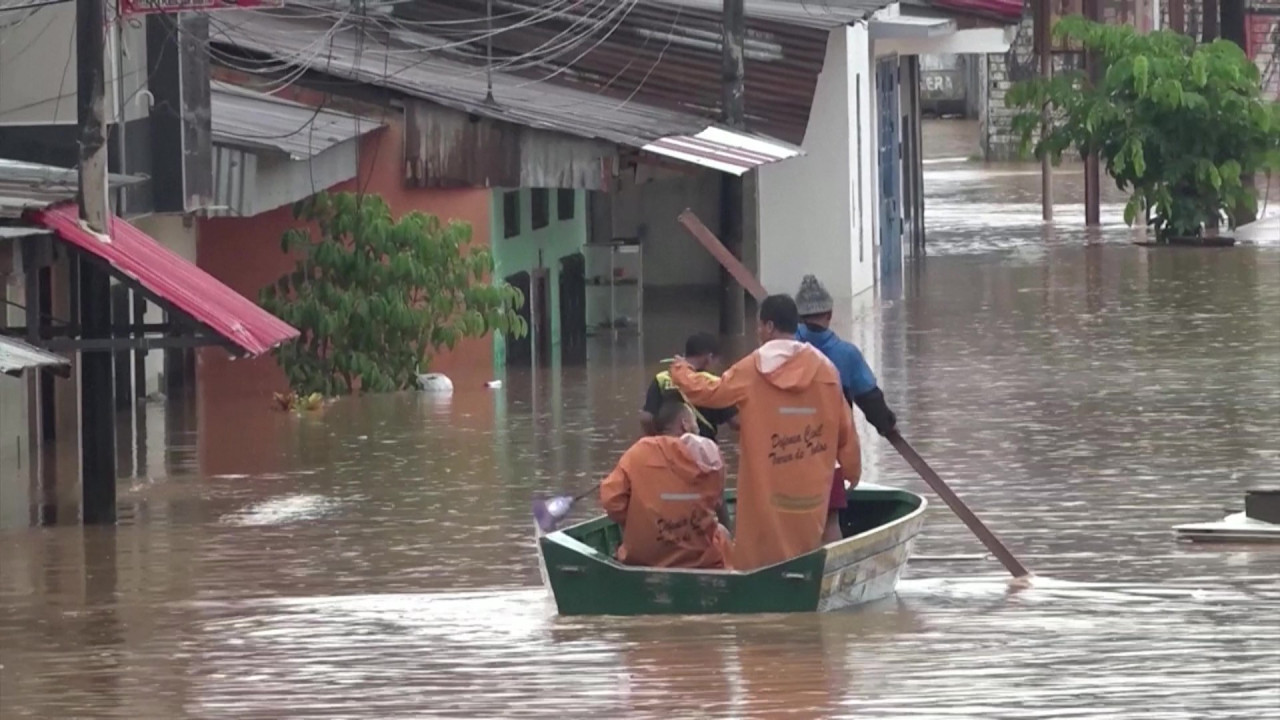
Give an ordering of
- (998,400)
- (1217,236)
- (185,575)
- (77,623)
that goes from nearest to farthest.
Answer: (77,623) → (185,575) → (998,400) → (1217,236)

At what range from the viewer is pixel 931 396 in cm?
2122

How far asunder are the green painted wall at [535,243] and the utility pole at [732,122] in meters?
1.87

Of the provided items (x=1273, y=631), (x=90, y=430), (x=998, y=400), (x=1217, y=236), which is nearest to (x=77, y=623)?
(x=90, y=430)

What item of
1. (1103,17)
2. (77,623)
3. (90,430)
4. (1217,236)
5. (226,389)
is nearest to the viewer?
(77,623)

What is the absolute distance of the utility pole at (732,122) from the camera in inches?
1065

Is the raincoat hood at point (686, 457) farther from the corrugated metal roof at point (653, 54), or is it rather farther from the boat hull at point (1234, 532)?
the corrugated metal roof at point (653, 54)

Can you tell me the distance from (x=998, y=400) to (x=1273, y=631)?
998 cm

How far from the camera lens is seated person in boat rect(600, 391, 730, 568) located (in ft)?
38.2

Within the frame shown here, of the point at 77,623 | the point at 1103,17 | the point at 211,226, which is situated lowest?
the point at 77,623

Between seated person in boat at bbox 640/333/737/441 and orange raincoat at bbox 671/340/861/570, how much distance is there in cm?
21

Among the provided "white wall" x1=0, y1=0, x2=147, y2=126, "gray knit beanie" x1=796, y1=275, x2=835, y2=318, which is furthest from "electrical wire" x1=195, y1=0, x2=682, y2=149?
"gray knit beanie" x1=796, y1=275, x2=835, y2=318

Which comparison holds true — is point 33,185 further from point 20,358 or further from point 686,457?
point 686,457

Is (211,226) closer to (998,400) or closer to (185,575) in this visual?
(998,400)

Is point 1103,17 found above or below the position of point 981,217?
above
